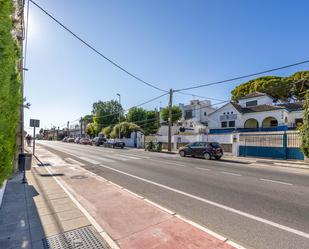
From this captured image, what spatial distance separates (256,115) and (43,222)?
35943 mm

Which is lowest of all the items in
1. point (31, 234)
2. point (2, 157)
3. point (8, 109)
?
point (31, 234)

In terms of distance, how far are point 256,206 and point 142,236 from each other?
3.50 meters

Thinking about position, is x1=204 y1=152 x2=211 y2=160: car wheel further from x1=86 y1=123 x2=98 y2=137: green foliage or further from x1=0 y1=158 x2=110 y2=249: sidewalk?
x1=86 y1=123 x2=98 y2=137: green foliage

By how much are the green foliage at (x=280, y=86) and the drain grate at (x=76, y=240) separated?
42.1 metres

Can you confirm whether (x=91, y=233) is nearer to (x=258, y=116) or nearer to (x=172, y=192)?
(x=172, y=192)

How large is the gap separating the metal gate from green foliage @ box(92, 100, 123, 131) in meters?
49.7

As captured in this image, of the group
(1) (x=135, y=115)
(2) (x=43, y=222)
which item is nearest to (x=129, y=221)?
(2) (x=43, y=222)

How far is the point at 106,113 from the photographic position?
75562mm

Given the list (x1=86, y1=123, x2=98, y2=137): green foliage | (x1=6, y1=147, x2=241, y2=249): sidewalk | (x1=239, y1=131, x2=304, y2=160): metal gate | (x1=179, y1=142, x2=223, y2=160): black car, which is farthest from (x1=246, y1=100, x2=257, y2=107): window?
(x1=86, y1=123, x2=98, y2=137): green foliage


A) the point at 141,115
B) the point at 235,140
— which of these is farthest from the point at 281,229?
the point at 141,115

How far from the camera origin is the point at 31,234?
14.5ft

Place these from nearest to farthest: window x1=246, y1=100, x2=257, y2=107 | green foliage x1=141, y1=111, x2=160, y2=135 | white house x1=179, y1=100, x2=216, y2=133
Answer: window x1=246, y1=100, x2=257, y2=107
white house x1=179, y1=100, x2=216, y2=133
green foliage x1=141, y1=111, x2=160, y2=135

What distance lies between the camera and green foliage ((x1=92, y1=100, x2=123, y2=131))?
238ft

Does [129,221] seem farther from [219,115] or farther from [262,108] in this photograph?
[219,115]
